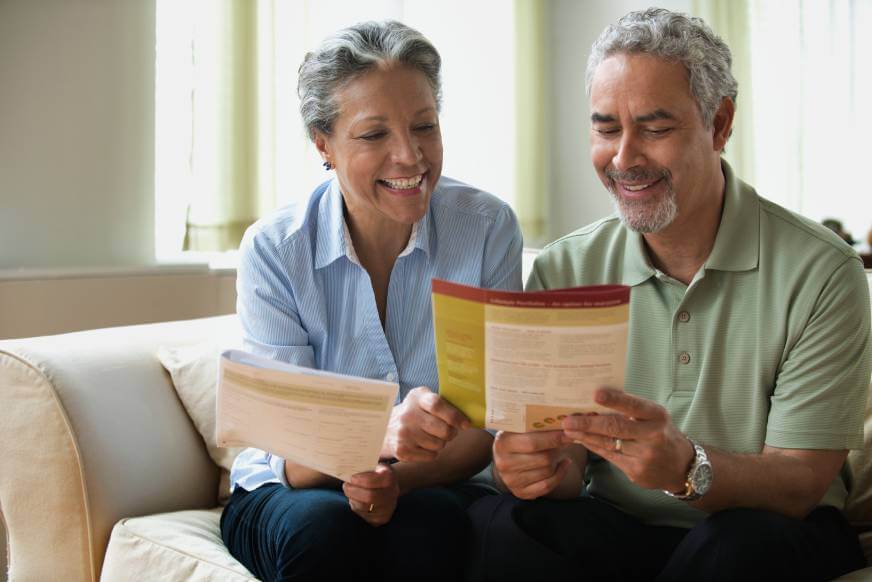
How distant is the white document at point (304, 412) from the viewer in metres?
1.31

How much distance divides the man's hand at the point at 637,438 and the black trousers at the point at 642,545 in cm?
11

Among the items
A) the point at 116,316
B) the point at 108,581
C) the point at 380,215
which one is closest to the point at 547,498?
the point at 380,215

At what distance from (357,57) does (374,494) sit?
69 cm

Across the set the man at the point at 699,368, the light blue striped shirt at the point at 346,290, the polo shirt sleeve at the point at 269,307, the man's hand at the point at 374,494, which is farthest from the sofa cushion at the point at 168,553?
the man at the point at 699,368

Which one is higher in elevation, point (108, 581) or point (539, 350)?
point (539, 350)

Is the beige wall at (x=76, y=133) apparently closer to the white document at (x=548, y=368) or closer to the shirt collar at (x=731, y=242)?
the shirt collar at (x=731, y=242)

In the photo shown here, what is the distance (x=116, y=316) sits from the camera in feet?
10.6

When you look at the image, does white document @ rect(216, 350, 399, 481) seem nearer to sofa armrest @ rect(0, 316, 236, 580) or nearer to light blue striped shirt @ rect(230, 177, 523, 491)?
light blue striped shirt @ rect(230, 177, 523, 491)

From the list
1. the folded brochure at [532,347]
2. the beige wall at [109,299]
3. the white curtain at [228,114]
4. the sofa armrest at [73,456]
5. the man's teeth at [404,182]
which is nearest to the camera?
the folded brochure at [532,347]

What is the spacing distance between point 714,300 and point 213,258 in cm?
251

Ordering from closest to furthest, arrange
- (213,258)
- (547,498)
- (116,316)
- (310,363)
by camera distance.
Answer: (547,498)
(310,363)
(116,316)
(213,258)

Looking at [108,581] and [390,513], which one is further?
[108,581]

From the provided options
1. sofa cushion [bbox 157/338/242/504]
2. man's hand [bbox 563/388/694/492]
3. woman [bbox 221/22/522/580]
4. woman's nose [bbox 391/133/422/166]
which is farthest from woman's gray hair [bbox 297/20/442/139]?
man's hand [bbox 563/388/694/492]

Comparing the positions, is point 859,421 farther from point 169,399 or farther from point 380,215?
point 169,399
